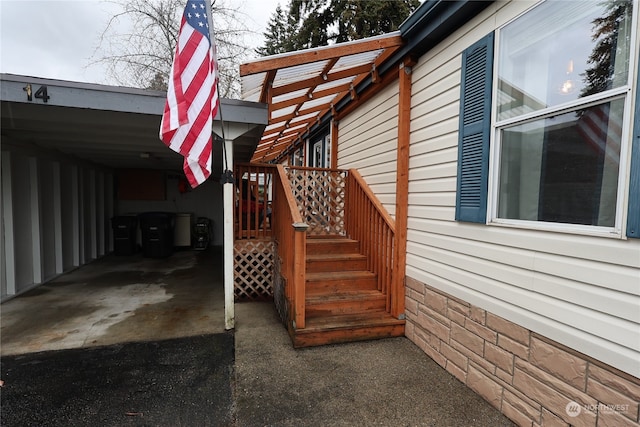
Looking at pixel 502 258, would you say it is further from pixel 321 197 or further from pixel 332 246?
pixel 321 197

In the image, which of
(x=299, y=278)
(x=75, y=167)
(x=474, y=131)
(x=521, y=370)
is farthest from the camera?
(x=75, y=167)

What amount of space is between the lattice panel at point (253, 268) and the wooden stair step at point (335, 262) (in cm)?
96

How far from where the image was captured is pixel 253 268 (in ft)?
14.6

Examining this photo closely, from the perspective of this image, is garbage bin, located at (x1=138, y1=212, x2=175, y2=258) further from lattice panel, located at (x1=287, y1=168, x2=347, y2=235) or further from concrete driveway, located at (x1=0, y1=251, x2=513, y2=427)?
lattice panel, located at (x1=287, y1=168, x2=347, y2=235)

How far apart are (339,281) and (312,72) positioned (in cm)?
238

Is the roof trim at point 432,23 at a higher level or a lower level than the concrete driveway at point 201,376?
higher

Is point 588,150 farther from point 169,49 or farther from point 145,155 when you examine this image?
point 169,49

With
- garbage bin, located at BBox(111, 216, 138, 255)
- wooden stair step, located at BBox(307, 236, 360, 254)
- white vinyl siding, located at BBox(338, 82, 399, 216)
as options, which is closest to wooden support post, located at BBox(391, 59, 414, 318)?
white vinyl siding, located at BBox(338, 82, 399, 216)

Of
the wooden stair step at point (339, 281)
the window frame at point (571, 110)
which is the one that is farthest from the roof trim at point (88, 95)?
the window frame at point (571, 110)

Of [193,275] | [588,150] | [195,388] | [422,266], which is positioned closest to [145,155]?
[193,275]

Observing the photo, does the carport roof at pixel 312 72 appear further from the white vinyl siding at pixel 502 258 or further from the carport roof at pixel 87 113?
the white vinyl siding at pixel 502 258

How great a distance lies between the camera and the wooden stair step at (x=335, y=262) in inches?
145

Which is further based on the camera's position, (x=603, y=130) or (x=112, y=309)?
A: (x=112, y=309)

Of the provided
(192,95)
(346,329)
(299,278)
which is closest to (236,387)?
(299,278)
